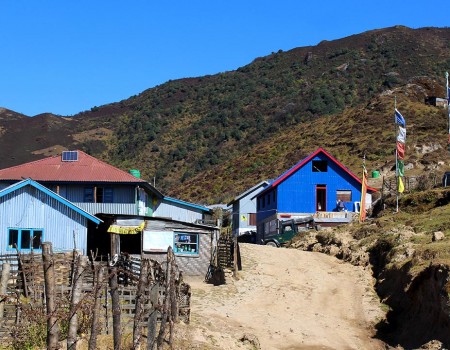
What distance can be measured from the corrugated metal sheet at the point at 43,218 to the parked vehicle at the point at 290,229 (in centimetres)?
1703

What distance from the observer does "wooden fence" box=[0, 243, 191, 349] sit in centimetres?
1233

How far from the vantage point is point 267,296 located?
1250 inches

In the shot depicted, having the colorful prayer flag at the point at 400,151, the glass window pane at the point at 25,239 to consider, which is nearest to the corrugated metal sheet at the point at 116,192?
the glass window pane at the point at 25,239

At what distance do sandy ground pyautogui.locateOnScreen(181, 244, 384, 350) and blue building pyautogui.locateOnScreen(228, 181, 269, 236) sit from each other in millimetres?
22478

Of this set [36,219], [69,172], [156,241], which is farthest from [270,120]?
[36,219]

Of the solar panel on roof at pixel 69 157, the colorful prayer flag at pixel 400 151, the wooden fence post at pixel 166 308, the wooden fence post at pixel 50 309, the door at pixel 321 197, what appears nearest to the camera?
the wooden fence post at pixel 50 309

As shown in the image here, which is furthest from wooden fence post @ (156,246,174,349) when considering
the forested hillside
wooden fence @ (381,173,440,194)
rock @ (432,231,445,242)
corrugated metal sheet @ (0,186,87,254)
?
the forested hillside

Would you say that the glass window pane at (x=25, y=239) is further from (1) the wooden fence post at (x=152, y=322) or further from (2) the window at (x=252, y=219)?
(2) the window at (x=252, y=219)

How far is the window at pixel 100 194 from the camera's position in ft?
140

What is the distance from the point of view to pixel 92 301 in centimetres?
1667

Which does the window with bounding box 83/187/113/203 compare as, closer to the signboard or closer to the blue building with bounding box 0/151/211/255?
the blue building with bounding box 0/151/211/255

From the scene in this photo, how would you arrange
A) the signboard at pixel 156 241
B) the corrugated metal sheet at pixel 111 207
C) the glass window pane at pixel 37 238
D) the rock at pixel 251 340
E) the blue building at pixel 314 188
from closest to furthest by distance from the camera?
the rock at pixel 251 340, the glass window pane at pixel 37 238, the signboard at pixel 156 241, the corrugated metal sheet at pixel 111 207, the blue building at pixel 314 188

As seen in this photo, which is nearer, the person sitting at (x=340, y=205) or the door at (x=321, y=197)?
the person sitting at (x=340, y=205)

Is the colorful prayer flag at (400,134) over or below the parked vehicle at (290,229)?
over
